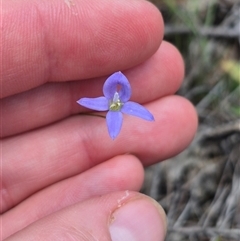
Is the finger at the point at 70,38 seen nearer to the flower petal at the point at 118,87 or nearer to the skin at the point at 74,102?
the skin at the point at 74,102

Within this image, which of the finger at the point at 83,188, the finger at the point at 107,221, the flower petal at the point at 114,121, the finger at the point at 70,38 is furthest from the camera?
the finger at the point at 83,188

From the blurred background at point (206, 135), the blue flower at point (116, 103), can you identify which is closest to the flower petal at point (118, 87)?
the blue flower at point (116, 103)

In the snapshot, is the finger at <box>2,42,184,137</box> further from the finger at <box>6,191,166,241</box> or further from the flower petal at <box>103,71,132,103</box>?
the finger at <box>6,191,166,241</box>

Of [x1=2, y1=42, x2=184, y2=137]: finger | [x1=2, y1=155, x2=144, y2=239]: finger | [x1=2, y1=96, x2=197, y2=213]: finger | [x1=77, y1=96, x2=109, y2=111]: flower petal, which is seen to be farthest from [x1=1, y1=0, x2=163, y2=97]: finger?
[x1=2, y1=155, x2=144, y2=239]: finger

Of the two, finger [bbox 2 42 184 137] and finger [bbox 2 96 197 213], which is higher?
finger [bbox 2 42 184 137]

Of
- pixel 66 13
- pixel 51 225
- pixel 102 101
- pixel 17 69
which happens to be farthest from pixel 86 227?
pixel 66 13

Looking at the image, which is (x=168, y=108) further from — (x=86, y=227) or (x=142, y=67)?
(x=86, y=227)

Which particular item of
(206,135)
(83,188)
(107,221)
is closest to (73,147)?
(83,188)
